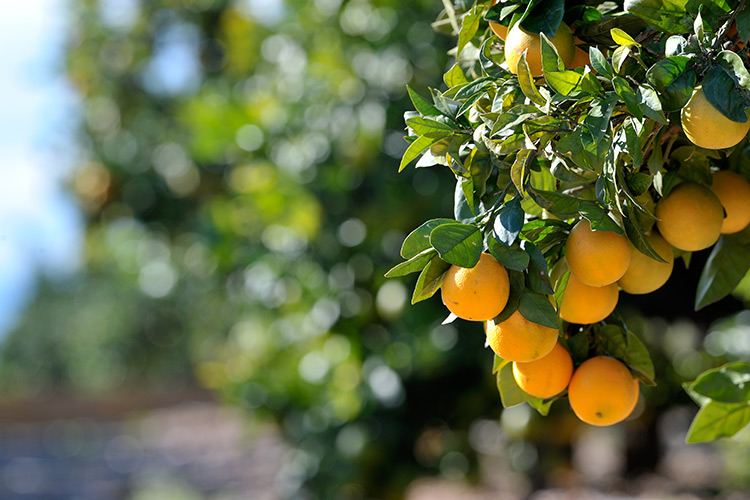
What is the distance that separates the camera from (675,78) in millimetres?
522

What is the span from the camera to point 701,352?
6.42ft

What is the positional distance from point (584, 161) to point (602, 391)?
213 millimetres

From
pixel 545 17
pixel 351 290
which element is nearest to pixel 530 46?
pixel 545 17

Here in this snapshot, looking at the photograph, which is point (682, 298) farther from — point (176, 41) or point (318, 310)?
point (176, 41)

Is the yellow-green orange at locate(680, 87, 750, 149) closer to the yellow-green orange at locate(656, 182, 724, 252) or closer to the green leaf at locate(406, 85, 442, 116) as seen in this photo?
the yellow-green orange at locate(656, 182, 724, 252)

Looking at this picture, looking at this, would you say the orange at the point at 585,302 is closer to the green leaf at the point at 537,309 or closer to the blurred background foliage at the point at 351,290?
the green leaf at the point at 537,309

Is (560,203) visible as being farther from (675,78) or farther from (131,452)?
(131,452)

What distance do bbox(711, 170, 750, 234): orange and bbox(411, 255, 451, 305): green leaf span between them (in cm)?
29

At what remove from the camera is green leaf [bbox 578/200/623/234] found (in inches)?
Answer: 21.1

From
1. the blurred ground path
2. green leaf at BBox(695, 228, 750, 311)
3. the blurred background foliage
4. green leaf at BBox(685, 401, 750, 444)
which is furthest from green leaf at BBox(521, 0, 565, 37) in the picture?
the blurred ground path

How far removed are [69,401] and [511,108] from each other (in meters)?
5.50

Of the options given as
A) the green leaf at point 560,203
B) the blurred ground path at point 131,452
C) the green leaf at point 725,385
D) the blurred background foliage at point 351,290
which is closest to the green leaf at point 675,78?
the green leaf at point 560,203

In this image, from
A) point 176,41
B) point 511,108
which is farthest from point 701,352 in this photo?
point 176,41

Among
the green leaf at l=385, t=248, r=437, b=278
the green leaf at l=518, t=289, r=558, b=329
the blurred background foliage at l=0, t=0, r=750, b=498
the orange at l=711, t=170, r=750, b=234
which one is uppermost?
the green leaf at l=385, t=248, r=437, b=278
